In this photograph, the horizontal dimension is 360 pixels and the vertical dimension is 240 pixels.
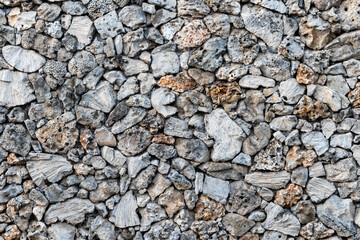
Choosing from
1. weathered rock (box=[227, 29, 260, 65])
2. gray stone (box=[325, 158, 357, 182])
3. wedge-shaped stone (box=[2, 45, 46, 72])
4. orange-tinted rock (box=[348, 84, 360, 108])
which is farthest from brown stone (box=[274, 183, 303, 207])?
wedge-shaped stone (box=[2, 45, 46, 72])

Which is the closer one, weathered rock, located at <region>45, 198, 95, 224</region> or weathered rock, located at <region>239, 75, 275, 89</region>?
weathered rock, located at <region>239, 75, 275, 89</region>

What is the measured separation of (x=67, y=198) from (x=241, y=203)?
1.62 metres

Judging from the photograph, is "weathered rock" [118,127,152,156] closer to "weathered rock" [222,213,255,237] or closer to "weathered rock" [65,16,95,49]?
"weathered rock" [65,16,95,49]

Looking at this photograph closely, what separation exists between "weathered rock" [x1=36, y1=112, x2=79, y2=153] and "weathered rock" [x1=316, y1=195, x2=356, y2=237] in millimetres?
2352

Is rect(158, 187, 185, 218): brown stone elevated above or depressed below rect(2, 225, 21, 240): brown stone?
above

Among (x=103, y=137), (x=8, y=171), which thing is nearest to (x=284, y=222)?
(x=103, y=137)

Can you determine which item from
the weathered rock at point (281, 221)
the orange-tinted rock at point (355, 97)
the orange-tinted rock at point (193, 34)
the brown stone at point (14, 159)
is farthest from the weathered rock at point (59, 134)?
the orange-tinted rock at point (355, 97)

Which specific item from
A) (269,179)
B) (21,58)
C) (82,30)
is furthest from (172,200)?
(21,58)

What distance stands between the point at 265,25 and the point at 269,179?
54.4 inches

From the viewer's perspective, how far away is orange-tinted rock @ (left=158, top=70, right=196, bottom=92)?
380cm

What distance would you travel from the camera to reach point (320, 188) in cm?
368

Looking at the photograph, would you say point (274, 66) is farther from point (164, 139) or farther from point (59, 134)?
point (59, 134)

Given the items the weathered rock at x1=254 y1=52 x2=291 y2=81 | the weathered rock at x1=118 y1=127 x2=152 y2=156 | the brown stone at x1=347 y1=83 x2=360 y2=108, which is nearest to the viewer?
the brown stone at x1=347 y1=83 x2=360 y2=108

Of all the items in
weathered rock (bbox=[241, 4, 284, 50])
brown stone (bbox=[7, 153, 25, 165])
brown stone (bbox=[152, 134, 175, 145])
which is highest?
weathered rock (bbox=[241, 4, 284, 50])
